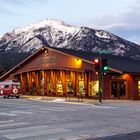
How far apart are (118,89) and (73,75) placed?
733cm

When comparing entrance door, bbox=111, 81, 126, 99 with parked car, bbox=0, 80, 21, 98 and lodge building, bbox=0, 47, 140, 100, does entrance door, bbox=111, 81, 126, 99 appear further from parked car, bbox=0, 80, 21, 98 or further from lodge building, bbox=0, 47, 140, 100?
parked car, bbox=0, 80, 21, 98

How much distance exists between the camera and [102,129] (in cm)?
1619

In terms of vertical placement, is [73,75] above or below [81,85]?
above

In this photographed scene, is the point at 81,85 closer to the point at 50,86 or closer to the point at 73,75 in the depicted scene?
the point at 73,75

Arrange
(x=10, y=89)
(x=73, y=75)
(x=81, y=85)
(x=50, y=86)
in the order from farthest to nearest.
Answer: (x=50, y=86) < (x=73, y=75) < (x=10, y=89) < (x=81, y=85)

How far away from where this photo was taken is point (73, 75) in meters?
55.8

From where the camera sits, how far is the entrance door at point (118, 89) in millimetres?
50156

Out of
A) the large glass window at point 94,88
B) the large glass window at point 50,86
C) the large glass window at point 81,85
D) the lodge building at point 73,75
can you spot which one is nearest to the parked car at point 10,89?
the lodge building at point 73,75

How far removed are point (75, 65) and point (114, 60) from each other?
5.19 m

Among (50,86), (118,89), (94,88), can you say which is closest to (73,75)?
(94,88)

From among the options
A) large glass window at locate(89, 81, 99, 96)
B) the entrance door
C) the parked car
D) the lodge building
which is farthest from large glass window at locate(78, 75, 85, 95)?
the parked car

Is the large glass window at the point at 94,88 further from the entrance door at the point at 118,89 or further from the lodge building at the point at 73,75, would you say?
the entrance door at the point at 118,89

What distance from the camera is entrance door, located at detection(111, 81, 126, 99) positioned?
50156mm

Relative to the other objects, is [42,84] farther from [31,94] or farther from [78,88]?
[78,88]
